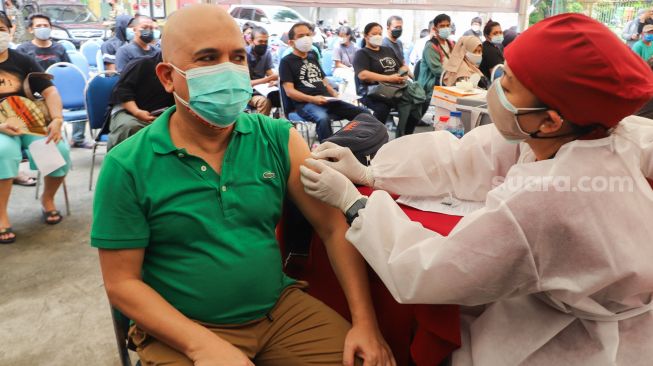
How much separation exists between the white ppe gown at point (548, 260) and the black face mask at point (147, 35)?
12.5 feet

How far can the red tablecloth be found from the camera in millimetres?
1021

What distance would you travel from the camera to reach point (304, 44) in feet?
14.6

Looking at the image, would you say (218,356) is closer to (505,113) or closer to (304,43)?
(505,113)

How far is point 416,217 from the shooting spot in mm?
1349

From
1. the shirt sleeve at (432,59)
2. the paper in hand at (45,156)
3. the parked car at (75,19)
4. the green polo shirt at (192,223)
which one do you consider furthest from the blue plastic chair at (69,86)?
the parked car at (75,19)

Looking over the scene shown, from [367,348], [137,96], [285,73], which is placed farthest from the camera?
[285,73]

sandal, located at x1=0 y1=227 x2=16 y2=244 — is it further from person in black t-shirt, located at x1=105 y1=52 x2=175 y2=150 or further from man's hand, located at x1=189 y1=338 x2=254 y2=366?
man's hand, located at x1=189 y1=338 x2=254 y2=366

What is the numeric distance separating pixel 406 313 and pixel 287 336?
11.8 inches

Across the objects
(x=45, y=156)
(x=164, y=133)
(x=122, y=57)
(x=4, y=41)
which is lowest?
Result: (x=45, y=156)

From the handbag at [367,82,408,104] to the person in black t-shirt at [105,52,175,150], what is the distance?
221cm

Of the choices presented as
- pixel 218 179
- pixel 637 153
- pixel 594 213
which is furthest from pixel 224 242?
pixel 637 153

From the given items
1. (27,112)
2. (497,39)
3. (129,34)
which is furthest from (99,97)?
(497,39)

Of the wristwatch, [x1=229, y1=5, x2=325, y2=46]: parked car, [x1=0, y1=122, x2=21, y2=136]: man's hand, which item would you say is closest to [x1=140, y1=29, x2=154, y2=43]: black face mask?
[x1=0, y1=122, x2=21, y2=136]: man's hand

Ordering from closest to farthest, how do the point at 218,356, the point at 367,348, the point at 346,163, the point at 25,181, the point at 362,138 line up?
the point at 218,356, the point at 367,348, the point at 346,163, the point at 362,138, the point at 25,181
